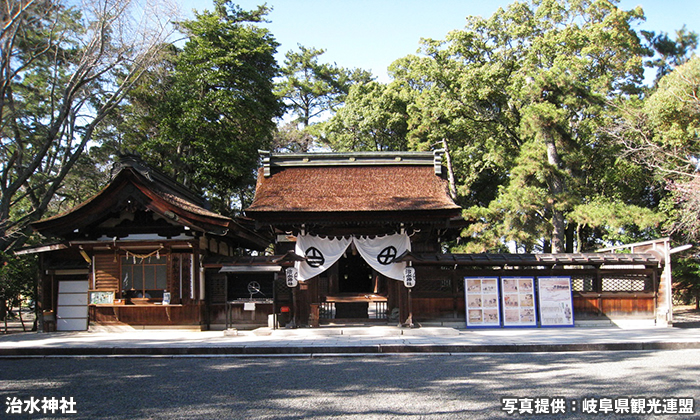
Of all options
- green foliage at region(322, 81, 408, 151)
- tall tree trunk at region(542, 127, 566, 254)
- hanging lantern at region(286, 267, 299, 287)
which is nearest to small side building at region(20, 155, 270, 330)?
hanging lantern at region(286, 267, 299, 287)

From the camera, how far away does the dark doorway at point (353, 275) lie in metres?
19.0

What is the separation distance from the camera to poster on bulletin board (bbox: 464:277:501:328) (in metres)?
15.0

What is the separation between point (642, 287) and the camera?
15688 mm

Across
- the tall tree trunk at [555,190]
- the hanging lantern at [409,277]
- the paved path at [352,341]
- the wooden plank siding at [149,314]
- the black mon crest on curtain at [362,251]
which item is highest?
the tall tree trunk at [555,190]

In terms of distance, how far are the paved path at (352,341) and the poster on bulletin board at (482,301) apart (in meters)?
0.48

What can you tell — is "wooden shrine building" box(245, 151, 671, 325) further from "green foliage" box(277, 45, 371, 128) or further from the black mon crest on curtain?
"green foliage" box(277, 45, 371, 128)

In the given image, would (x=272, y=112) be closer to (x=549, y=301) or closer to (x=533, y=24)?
(x=533, y=24)

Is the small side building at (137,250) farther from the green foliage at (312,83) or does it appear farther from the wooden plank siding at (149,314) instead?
the green foliage at (312,83)

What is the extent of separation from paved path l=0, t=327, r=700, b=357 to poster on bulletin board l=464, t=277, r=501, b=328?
1.58 feet

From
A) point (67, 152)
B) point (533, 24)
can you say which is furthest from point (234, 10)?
point (533, 24)

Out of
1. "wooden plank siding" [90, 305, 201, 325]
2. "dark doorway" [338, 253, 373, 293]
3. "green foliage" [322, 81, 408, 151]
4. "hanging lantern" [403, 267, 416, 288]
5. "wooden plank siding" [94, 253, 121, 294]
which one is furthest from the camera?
"green foliage" [322, 81, 408, 151]

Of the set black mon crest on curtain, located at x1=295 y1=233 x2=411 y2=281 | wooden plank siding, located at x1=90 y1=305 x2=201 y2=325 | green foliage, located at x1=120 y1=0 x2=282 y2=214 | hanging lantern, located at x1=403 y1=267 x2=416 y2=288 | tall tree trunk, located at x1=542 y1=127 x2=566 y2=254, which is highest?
green foliage, located at x1=120 y1=0 x2=282 y2=214

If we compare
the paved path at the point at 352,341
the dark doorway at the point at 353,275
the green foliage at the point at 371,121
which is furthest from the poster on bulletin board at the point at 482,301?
the green foliage at the point at 371,121

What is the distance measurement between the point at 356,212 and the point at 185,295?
6176mm
